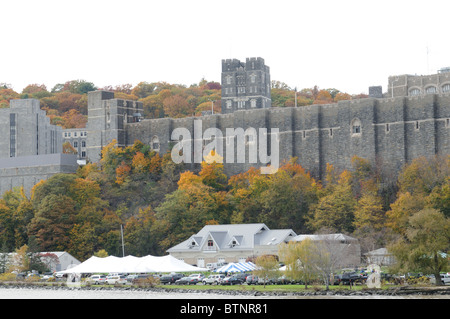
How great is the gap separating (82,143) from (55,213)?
57.0 metres

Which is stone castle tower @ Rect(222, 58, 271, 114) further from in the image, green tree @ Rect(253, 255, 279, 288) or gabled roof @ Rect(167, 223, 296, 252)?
green tree @ Rect(253, 255, 279, 288)

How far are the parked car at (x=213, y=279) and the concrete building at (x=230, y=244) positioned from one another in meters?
9.98

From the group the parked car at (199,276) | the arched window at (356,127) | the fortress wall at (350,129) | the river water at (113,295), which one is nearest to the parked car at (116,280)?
the river water at (113,295)

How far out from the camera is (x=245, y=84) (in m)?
150

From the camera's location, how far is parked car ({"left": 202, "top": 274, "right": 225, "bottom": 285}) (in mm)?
84181

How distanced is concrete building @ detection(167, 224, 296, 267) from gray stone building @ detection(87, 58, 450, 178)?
15.6m

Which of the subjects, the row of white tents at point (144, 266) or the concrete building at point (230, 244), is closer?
the row of white tents at point (144, 266)

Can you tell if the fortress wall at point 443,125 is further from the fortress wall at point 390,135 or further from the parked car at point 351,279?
the parked car at point 351,279

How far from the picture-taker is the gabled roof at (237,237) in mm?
96062

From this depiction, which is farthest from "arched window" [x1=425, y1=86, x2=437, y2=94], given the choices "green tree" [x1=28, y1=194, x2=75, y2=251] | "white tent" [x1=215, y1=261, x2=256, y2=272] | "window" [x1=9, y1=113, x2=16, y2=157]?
"white tent" [x1=215, y1=261, x2=256, y2=272]
